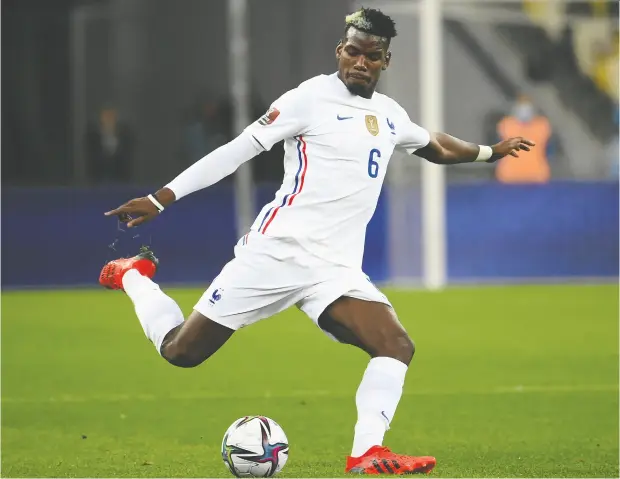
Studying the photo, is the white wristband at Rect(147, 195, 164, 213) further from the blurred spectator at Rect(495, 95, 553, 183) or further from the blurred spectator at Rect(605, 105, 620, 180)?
the blurred spectator at Rect(605, 105, 620, 180)

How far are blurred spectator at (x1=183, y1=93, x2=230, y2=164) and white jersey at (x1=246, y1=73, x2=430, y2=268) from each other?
1368 centimetres

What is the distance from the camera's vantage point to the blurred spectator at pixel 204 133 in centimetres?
2109

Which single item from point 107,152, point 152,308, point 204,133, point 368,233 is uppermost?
point 152,308

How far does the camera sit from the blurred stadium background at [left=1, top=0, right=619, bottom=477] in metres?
16.2

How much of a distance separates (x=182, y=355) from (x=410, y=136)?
5.27 feet

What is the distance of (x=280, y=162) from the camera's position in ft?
69.2

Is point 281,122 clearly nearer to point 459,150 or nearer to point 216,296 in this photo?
point 216,296

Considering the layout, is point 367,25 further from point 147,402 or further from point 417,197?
point 417,197

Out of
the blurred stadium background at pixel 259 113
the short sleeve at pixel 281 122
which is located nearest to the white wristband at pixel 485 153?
the short sleeve at pixel 281 122

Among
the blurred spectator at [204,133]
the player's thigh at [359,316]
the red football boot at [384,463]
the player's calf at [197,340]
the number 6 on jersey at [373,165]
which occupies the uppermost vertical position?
the number 6 on jersey at [373,165]

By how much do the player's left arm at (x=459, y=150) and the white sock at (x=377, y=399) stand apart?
1321 mm

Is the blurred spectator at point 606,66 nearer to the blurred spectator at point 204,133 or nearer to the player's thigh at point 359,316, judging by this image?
the blurred spectator at point 204,133

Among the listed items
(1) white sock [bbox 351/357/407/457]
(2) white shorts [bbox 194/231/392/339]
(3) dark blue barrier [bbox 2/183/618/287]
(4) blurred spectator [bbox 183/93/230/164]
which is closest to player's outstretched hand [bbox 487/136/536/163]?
(2) white shorts [bbox 194/231/392/339]

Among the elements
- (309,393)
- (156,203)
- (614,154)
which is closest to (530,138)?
(614,154)
